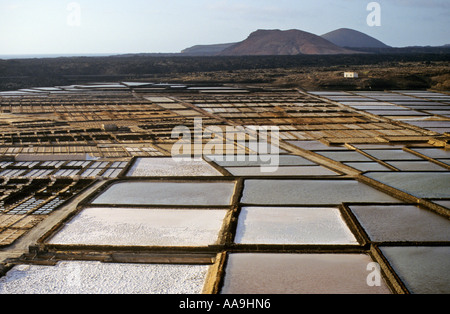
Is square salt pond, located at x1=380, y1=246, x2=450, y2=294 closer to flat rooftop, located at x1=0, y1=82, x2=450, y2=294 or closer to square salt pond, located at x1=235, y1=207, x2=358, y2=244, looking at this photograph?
flat rooftop, located at x1=0, y1=82, x2=450, y2=294

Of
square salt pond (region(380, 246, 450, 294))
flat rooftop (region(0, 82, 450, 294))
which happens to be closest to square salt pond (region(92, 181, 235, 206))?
flat rooftop (region(0, 82, 450, 294))

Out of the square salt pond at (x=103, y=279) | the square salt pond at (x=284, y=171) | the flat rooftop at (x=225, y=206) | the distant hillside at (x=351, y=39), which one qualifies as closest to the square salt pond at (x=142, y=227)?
the flat rooftop at (x=225, y=206)

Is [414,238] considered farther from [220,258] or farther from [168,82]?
[168,82]

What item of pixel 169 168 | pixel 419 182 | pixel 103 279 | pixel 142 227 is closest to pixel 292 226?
pixel 142 227

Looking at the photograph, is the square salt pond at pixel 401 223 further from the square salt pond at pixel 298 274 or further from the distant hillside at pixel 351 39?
the distant hillside at pixel 351 39

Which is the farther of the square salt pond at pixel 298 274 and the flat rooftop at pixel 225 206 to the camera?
the flat rooftop at pixel 225 206
